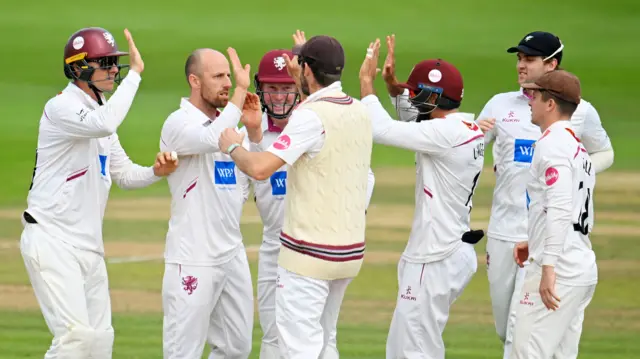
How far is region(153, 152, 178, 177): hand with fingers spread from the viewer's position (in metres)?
6.32

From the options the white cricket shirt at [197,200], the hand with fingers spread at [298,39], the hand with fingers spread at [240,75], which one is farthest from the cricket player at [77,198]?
the hand with fingers spread at [298,39]

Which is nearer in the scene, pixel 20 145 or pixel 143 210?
pixel 143 210

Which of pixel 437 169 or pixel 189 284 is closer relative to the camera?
pixel 189 284

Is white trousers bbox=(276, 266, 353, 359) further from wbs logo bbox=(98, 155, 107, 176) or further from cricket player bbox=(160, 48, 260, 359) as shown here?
wbs logo bbox=(98, 155, 107, 176)

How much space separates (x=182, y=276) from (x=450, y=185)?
4.83 feet

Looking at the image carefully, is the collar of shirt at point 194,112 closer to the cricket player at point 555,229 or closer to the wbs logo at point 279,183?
the wbs logo at point 279,183

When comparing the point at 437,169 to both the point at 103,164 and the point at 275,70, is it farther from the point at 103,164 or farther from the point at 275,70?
the point at 103,164

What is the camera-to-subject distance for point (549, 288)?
5.73 m

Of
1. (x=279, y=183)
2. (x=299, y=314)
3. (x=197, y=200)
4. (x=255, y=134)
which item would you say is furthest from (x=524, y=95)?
(x=299, y=314)

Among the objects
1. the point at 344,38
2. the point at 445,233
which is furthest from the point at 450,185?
the point at 344,38

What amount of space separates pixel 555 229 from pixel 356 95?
40.5 feet

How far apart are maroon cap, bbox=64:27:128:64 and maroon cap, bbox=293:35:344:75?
121 centimetres

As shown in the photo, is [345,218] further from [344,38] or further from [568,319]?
[344,38]

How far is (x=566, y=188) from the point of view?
5.77 metres
